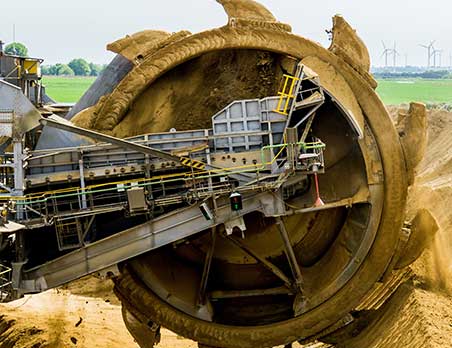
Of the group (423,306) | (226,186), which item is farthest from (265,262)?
(423,306)

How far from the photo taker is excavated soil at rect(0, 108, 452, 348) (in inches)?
396

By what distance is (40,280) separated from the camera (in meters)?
9.38

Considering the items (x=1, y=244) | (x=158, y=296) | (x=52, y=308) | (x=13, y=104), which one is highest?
(x=13, y=104)

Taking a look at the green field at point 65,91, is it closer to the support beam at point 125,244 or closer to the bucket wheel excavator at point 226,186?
the bucket wheel excavator at point 226,186

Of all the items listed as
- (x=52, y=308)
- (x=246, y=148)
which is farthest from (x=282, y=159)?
(x=52, y=308)

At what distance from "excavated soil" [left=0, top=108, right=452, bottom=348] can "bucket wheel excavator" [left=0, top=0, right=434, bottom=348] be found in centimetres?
45

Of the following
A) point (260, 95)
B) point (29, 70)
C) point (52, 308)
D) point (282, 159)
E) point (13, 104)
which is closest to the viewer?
point (13, 104)

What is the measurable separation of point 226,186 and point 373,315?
141 inches

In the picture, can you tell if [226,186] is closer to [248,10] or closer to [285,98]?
[285,98]

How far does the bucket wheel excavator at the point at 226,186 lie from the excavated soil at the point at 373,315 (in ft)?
1.46

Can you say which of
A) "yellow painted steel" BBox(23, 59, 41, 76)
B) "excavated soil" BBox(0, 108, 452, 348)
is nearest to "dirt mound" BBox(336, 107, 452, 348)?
"excavated soil" BBox(0, 108, 452, 348)

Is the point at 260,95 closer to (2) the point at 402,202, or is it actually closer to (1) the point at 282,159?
(1) the point at 282,159

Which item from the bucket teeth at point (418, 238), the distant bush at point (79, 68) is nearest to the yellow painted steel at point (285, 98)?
the bucket teeth at point (418, 238)

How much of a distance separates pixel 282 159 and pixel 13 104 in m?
3.33
